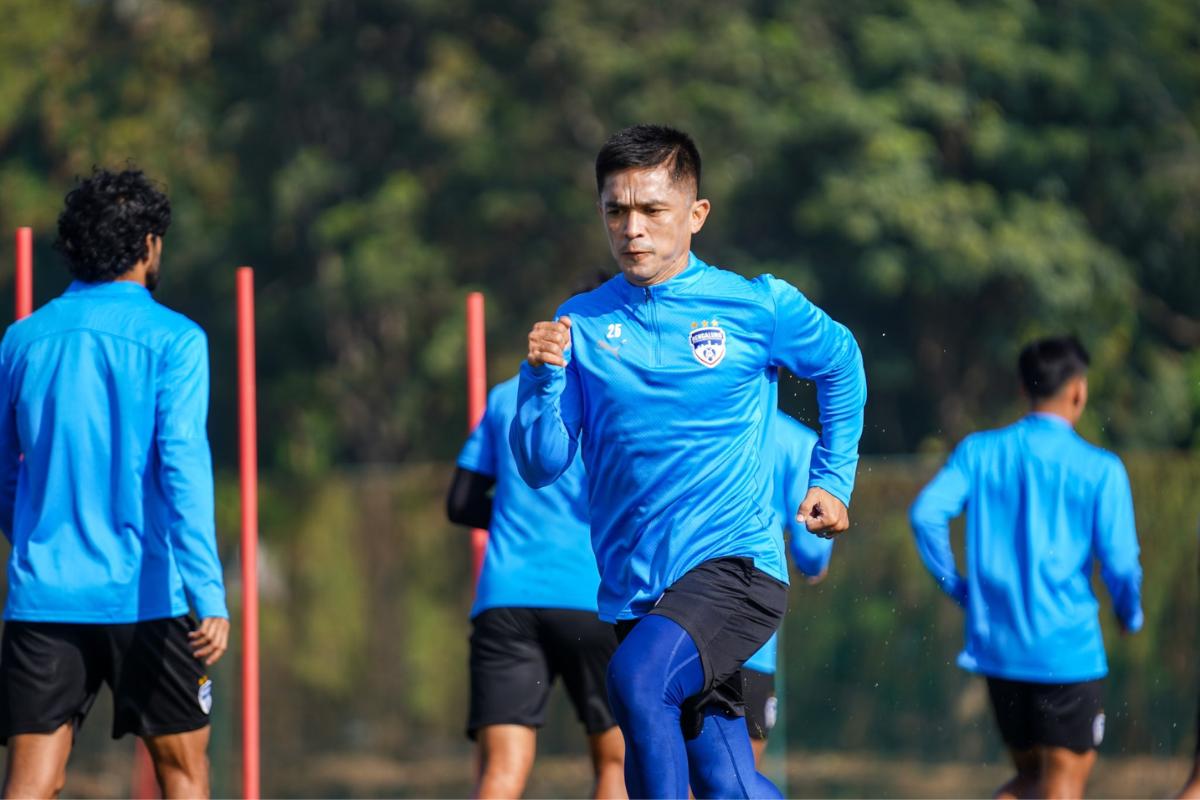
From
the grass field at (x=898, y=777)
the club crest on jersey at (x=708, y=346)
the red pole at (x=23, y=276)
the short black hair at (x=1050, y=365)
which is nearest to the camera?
the club crest on jersey at (x=708, y=346)

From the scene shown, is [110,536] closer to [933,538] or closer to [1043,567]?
[933,538]

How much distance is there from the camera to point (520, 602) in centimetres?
678

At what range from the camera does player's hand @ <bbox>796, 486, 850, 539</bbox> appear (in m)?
4.82

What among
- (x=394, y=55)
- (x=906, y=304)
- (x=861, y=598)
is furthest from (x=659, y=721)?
(x=394, y=55)

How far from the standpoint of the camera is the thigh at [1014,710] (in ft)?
23.3

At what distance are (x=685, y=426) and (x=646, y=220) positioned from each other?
0.52 meters

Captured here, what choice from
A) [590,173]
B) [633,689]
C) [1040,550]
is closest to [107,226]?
[633,689]

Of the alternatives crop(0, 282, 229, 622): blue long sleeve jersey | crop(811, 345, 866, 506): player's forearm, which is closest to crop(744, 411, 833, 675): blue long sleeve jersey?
crop(811, 345, 866, 506): player's forearm

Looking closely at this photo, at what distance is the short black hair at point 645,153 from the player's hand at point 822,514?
2.87 feet

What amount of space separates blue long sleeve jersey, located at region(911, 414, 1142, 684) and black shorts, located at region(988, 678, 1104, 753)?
0.05m

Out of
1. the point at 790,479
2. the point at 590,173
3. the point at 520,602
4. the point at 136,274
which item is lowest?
the point at 520,602

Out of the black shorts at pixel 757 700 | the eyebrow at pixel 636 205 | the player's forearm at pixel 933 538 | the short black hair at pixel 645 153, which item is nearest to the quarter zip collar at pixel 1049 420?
the player's forearm at pixel 933 538

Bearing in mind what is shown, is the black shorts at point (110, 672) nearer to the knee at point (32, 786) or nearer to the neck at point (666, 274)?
the knee at point (32, 786)

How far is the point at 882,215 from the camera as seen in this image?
17.6 metres
